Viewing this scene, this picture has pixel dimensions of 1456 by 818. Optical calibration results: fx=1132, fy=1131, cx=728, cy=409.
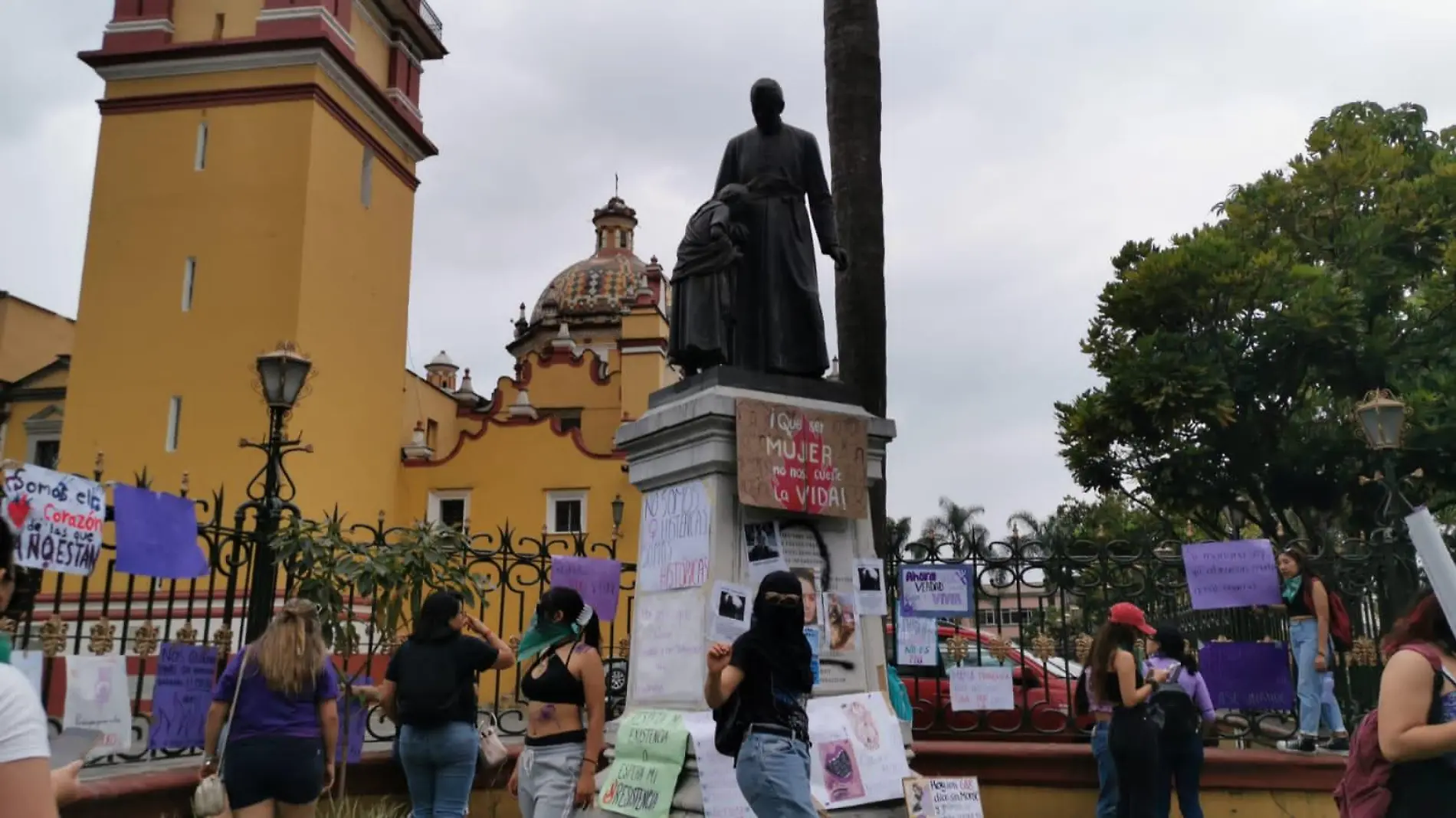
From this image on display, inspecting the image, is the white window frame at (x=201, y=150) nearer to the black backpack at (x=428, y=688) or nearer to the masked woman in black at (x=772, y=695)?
the black backpack at (x=428, y=688)

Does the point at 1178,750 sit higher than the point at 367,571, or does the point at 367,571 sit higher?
the point at 367,571

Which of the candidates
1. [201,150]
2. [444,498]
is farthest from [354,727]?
[444,498]

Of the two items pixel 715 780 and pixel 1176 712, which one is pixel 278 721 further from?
pixel 1176 712

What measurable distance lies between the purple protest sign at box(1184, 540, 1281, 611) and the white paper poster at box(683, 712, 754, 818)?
16.4 ft

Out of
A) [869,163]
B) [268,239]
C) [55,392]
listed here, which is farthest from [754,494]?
[55,392]

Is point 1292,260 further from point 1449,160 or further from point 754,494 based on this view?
point 754,494

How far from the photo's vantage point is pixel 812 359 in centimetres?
634

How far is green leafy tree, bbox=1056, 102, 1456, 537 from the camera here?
65.1 ft

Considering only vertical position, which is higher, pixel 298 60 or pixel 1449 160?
pixel 298 60

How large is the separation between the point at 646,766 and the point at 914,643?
3973 millimetres

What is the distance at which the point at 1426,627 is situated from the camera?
363 centimetres

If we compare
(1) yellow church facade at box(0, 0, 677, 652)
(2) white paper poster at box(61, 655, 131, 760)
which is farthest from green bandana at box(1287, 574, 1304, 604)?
(1) yellow church facade at box(0, 0, 677, 652)

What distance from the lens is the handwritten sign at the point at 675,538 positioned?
5.62 metres

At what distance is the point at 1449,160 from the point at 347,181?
2212 centimetres
